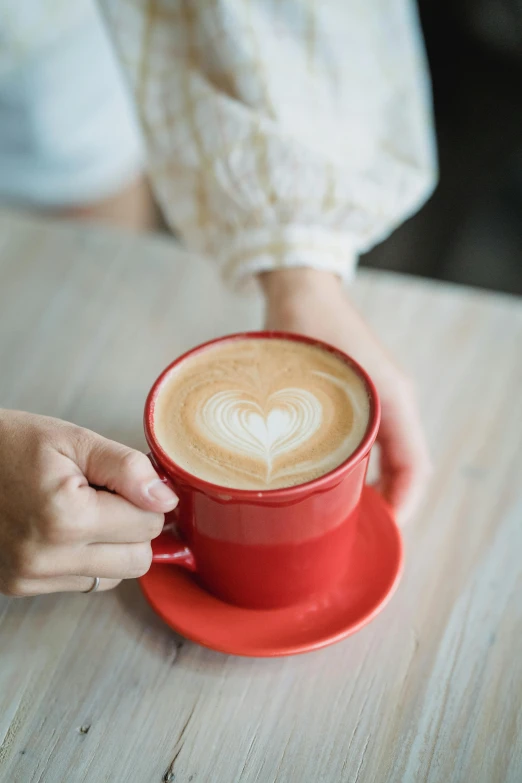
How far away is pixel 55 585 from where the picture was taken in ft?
1.84

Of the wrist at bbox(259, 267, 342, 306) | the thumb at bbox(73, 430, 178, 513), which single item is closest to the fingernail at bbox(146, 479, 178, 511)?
the thumb at bbox(73, 430, 178, 513)

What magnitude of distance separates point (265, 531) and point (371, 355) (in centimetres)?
26

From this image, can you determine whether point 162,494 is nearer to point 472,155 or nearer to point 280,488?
point 280,488

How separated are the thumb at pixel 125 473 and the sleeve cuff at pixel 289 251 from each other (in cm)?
34

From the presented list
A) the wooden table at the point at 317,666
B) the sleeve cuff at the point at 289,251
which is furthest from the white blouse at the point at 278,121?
the wooden table at the point at 317,666

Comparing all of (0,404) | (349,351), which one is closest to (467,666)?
(349,351)

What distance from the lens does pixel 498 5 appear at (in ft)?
6.65

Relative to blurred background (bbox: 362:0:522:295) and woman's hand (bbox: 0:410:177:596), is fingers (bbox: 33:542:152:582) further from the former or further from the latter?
blurred background (bbox: 362:0:522:295)

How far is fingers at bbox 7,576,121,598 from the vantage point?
1.79ft

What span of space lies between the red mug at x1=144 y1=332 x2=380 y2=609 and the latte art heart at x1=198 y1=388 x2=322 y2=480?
0.05m

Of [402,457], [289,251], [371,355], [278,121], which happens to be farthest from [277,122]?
[402,457]

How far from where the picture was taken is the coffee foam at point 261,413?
0.54 meters

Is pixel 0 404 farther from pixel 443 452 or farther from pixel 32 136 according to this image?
pixel 32 136

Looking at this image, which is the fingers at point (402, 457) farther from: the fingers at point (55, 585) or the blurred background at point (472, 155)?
the blurred background at point (472, 155)
